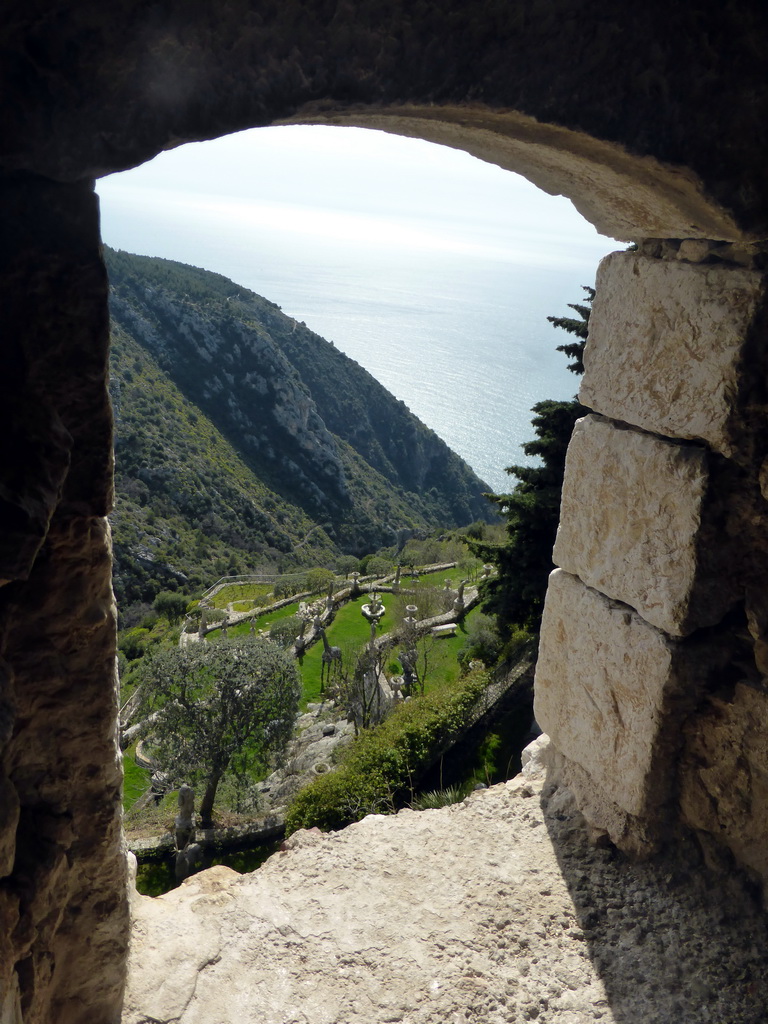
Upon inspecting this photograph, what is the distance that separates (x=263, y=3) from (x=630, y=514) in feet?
7.14

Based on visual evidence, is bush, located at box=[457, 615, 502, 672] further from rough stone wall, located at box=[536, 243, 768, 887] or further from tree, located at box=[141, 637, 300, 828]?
rough stone wall, located at box=[536, 243, 768, 887]

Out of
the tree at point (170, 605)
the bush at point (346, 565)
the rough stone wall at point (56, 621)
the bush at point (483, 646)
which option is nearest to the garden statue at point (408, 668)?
the bush at point (483, 646)

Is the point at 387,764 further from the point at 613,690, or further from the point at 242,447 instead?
the point at 242,447

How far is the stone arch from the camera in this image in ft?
5.51

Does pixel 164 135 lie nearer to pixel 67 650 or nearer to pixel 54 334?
pixel 54 334

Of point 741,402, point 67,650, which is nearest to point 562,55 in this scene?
point 741,402

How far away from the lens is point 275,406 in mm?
38406

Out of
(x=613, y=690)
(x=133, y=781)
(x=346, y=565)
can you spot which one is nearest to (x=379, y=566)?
(x=346, y=565)

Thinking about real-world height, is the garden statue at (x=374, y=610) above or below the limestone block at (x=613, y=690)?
below

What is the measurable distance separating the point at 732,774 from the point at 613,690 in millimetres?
529

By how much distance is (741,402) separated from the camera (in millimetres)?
2586

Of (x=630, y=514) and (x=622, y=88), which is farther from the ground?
(x=622, y=88)

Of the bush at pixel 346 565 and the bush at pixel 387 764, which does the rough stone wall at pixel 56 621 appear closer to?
the bush at pixel 387 764

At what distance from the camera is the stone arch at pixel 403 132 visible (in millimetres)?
1680
